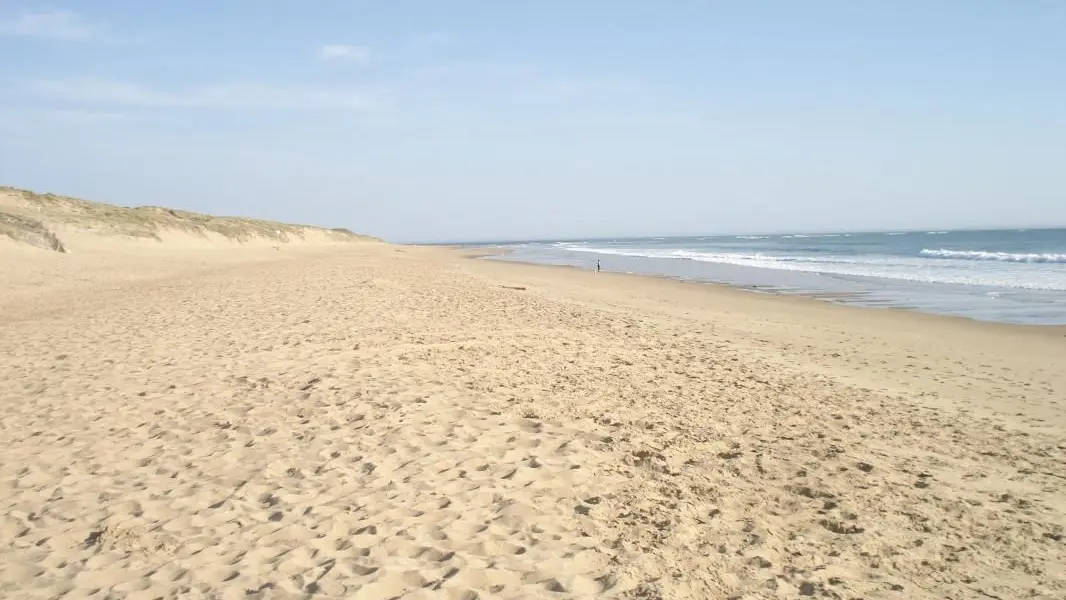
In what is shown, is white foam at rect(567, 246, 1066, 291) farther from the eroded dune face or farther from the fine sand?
the eroded dune face

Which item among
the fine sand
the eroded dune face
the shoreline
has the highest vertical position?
the eroded dune face

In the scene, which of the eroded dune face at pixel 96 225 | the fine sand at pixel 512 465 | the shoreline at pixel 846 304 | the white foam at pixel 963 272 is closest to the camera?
the fine sand at pixel 512 465

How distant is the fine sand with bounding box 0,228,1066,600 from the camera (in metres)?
3.73

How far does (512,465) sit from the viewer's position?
17.0 feet

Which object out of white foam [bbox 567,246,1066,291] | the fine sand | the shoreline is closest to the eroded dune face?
the fine sand

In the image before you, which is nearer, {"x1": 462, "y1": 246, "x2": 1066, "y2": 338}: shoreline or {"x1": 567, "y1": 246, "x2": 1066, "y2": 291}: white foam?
{"x1": 462, "y1": 246, "x2": 1066, "y2": 338}: shoreline

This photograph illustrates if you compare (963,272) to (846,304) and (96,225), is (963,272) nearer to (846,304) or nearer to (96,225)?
(846,304)

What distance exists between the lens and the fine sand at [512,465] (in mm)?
3732

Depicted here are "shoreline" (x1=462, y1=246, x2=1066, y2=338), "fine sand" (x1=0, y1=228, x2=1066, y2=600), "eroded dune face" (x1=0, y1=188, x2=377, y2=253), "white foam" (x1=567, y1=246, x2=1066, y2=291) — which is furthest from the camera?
"eroded dune face" (x1=0, y1=188, x2=377, y2=253)

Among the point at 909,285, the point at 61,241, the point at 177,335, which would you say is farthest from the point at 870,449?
the point at 61,241

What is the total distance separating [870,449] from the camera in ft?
19.6

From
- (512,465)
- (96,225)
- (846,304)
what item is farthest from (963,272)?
(96,225)

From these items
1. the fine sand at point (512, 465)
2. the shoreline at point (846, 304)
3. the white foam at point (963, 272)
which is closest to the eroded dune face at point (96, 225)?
the fine sand at point (512, 465)

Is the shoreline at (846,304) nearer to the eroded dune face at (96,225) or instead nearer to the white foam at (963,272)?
the white foam at (963,272)
